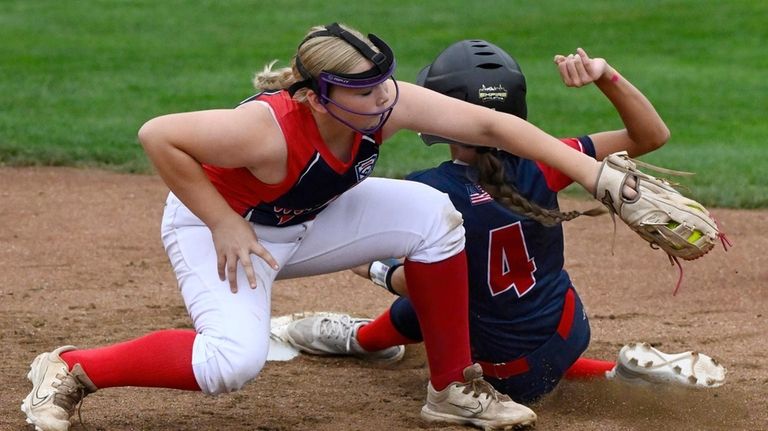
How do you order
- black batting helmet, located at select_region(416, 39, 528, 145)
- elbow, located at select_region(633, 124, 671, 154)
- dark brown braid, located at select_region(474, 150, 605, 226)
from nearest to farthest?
dark brown braid, located at select_region(474, 150, 605, 226) < black batting helmet, located at select_region(416, 39, 528, 145) < elbow, located at select_region(633, 124, 671, 154)

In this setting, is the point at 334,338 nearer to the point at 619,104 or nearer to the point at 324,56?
the point at 619,104

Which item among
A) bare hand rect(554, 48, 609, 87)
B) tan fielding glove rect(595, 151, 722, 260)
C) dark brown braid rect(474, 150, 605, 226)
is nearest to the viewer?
tan fielding glove rect(595, 151, 722, 260)

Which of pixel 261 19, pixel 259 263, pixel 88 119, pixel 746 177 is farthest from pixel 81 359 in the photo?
pixel 261 19

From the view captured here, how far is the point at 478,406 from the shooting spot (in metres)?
3.56

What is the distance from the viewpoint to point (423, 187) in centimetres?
362

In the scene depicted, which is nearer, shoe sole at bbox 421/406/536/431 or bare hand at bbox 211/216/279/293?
bare hand at bbox 211/216/279/293

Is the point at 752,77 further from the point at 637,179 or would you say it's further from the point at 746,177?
the point at 637,179

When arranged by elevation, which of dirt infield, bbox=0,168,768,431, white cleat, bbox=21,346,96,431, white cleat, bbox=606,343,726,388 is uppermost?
white cleat, bbox=21,346,96,431

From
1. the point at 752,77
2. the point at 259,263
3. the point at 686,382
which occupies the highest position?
the point at 259,263

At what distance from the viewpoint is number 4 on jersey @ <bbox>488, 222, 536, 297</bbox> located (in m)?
3.64

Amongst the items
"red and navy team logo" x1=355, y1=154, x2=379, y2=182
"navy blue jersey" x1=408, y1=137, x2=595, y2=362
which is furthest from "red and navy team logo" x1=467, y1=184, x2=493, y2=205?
"red and navy team logo" x1=355, y1=154, x2=379, y2=182

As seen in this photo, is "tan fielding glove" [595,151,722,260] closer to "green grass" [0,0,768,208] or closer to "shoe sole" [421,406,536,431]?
"shoe sole" [421,406,536,431]

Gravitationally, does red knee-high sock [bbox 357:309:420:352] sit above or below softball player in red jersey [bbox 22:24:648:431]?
below

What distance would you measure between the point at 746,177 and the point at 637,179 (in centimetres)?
454
